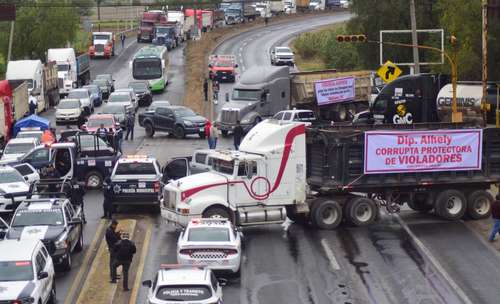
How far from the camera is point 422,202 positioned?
33844 millimetres

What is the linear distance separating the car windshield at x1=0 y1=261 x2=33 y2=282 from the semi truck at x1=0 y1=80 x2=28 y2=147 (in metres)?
30.2

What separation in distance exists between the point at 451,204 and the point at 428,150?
186cm

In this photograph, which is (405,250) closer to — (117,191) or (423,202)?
(423,202)

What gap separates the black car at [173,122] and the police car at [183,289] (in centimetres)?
3490

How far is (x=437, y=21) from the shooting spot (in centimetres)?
7662

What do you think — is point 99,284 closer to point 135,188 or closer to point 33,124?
point 135,188

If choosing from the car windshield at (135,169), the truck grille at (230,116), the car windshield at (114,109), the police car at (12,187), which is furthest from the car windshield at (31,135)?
the car windshield at (135,169)

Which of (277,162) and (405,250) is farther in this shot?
(277,162)

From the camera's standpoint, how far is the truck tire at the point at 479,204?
33.1 metres

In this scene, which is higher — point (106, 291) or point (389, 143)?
point (389, 143)

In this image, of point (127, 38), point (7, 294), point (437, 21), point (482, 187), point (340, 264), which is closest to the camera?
point (7, 294)

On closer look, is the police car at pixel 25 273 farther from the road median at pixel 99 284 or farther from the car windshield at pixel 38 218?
the car windshield at pixel 38 218

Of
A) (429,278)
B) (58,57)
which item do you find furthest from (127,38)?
(429,278)

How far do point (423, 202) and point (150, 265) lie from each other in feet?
32.7
